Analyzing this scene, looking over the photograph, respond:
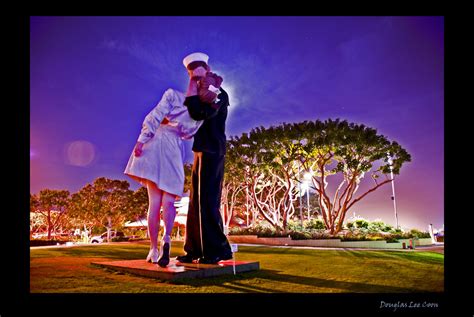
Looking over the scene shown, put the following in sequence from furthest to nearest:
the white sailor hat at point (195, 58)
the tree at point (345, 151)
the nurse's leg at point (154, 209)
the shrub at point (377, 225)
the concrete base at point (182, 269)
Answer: the shrub at point (377, 225) < the tree at point (345, 151) < the white sailor hat at point (195, 58) < the nurse's leg at point (154, 209) < the concrete base at point (182, 269)

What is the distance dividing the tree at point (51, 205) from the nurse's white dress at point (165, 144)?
15330mm

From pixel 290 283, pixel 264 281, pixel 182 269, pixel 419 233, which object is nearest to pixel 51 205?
pixel 182 269

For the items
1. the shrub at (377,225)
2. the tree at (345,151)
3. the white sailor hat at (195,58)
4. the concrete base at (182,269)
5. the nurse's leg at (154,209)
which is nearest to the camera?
the concrete base at (182,269)

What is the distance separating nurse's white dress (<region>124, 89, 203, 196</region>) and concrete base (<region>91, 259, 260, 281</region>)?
3.35ft

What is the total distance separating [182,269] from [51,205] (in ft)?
54.4

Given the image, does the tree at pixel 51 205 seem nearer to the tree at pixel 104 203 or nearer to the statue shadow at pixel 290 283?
the tree at pixel 104 203

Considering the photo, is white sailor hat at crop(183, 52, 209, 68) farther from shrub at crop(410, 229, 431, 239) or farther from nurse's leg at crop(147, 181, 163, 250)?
shrub at crop(410, 229, 431, 239)

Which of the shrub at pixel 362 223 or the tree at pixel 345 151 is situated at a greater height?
the tree at pixel 345 151

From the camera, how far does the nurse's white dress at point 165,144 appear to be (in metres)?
4.93

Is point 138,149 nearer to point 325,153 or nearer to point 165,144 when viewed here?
point 165,144

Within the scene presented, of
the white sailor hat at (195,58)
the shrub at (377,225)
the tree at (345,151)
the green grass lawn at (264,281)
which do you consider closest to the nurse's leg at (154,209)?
the green grass lawn at (264,281)
